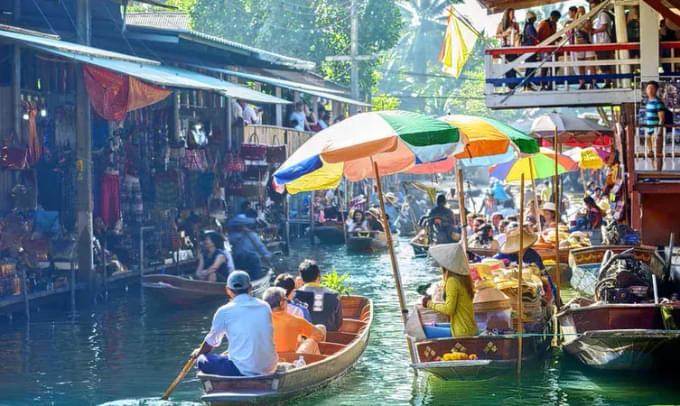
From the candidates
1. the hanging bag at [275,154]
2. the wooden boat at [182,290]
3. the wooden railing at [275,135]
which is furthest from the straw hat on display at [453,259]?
the wooden railing at [275,135]

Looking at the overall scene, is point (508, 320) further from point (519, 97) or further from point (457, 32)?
point (457, 32)

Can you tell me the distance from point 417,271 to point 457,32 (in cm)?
548

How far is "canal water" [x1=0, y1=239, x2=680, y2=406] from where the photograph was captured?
1119cm

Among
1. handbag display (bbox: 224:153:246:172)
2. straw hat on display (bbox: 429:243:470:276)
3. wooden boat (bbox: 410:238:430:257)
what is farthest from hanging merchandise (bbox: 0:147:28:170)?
wooden boat (bbox: 410:238:430:257)

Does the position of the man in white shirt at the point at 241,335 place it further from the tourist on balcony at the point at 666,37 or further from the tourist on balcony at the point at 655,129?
the tourist on balcony at the point at 666,37

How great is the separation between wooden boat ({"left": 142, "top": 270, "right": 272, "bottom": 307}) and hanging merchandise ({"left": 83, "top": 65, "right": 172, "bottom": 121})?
2.80 meters

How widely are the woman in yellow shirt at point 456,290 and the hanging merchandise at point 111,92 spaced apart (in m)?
8.11

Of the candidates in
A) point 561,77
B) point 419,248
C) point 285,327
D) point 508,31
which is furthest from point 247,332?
point 419,248

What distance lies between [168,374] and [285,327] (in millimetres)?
2691

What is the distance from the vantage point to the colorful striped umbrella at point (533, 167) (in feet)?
71.7

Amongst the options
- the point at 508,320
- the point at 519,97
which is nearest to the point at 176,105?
the point at 519,97

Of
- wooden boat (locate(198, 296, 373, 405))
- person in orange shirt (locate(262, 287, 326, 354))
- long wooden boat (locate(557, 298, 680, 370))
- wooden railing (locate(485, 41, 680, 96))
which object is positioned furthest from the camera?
wooden railing (locate(485, 41, 680, 96))

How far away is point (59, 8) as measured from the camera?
19.4 m

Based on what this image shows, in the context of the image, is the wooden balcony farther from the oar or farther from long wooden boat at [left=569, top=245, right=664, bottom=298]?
the oar
